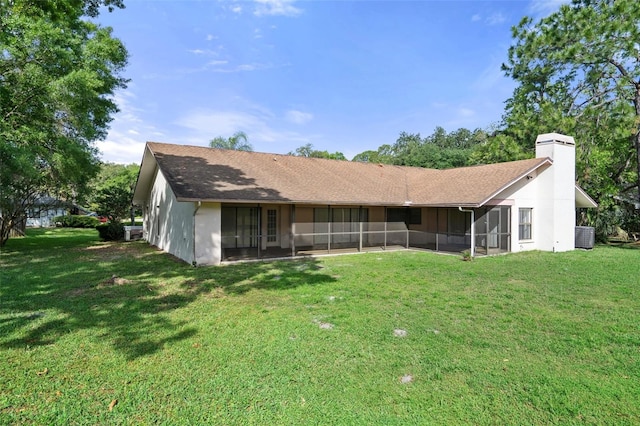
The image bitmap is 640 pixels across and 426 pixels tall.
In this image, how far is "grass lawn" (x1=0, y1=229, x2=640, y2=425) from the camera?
3.26 m

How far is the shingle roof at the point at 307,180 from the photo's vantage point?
1203 cm

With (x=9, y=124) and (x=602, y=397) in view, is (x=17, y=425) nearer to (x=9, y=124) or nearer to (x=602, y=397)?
(x=602, y=397)

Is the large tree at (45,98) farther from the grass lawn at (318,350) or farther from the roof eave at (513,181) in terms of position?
the roof eave at (513,181)

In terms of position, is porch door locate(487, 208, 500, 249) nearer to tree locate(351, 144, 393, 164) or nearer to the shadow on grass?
the shadow on grass

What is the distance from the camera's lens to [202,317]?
5852 millimetres

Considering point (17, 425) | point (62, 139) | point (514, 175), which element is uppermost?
point (62, 139)

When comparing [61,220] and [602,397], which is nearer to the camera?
[602,397]

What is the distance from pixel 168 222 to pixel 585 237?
1808cm

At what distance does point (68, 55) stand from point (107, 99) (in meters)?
4.75

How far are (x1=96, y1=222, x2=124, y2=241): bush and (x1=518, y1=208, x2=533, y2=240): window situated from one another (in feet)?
65.0

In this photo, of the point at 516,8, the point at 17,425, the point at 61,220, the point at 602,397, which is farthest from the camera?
the point at 61,220

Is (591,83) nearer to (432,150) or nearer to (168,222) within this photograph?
(168,222)

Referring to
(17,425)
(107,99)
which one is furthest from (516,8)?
(17,425)

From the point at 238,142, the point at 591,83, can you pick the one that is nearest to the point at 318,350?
the point at 591,83
